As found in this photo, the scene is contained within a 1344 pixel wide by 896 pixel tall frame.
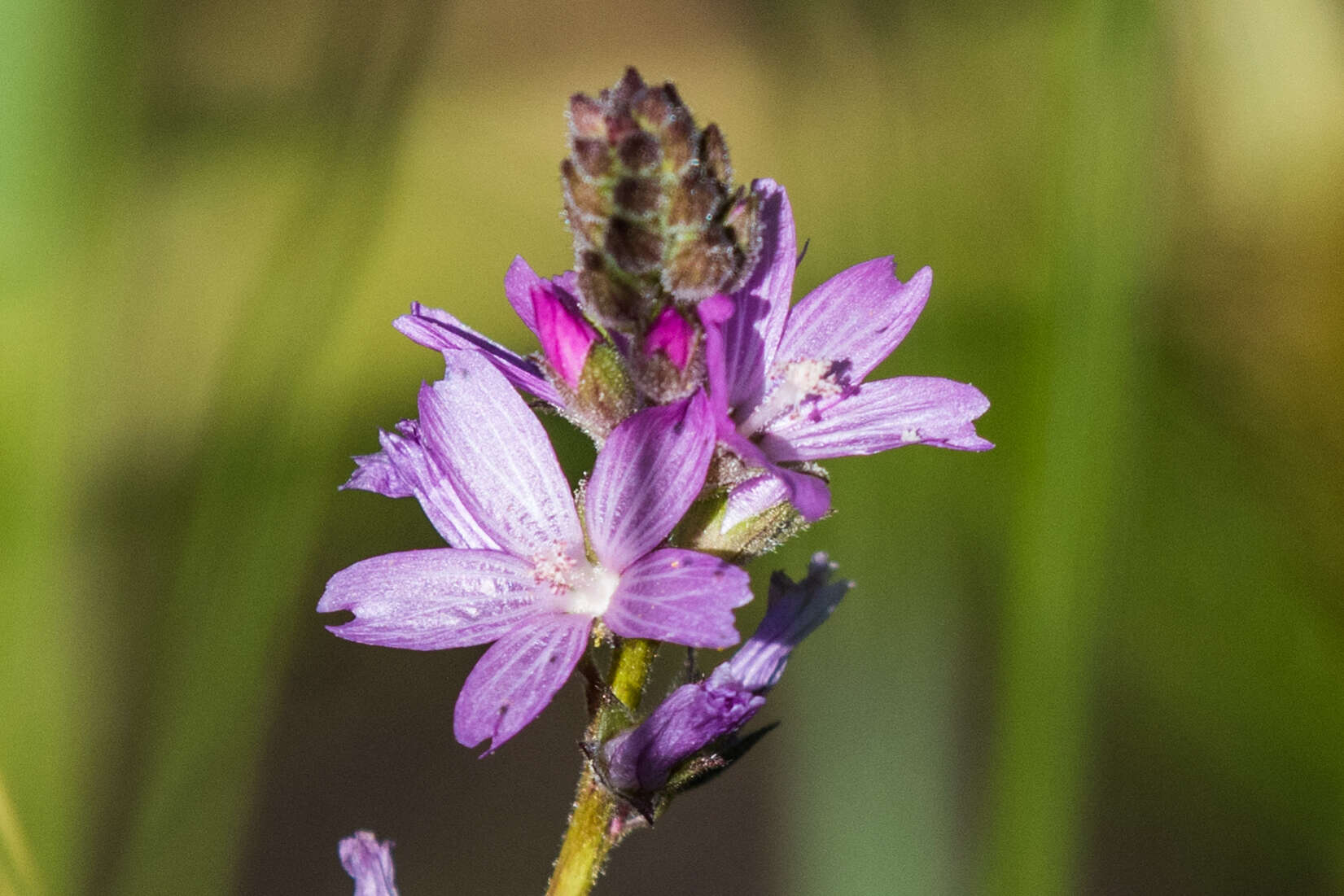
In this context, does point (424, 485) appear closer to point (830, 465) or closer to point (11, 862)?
point (11, 862)

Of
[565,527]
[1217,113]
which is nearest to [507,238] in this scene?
[1217,113]

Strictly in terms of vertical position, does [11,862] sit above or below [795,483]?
below

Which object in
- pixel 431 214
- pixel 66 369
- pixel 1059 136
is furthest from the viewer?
pixel 431 214

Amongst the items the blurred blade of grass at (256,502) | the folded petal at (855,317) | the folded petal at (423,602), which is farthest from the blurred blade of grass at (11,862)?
the folded petal at (855,317)

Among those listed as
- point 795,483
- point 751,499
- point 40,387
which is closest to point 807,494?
point 795,483

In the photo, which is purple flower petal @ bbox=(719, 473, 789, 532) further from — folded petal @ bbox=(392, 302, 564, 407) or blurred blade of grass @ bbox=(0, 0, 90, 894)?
blurred blade of grass @ bbox=(0, 0, 90, 894)

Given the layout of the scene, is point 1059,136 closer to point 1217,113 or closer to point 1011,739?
point 1011,739

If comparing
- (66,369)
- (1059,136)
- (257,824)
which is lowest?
(257,824)
